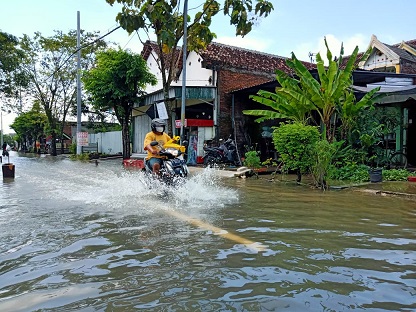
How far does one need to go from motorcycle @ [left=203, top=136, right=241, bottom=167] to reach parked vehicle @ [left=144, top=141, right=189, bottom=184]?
323 inches

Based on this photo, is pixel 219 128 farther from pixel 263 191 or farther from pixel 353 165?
pixel 263 191

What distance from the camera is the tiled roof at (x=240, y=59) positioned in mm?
19219

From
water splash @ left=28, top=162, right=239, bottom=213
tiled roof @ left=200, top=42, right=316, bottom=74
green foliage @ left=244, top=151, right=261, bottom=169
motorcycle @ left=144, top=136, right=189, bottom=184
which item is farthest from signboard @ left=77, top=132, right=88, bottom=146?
motorcycle @ left=144, top=136, right=189, bottom=184

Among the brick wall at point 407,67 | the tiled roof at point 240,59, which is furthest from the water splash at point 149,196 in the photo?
the brick wall at point 407,67

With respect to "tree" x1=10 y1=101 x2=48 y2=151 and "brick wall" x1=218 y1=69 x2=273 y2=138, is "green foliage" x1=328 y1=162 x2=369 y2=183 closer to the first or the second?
"brick wall" x1=218 y1=69 x2=273 y2=138

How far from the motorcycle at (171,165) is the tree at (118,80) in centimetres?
1379

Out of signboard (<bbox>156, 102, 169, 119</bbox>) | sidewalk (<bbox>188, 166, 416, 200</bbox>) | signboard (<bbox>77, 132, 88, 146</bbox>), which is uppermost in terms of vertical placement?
signboard (<bbox>156, 102, 169, 119</bbox>)

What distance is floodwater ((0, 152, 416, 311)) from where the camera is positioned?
282cm

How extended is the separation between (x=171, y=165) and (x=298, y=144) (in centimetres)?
349

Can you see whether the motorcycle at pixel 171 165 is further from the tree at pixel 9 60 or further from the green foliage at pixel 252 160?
the tree at pixel 9 60

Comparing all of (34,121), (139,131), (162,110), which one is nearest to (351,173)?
(162,110)

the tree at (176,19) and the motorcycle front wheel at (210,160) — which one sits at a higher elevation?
the tree at (176,19)

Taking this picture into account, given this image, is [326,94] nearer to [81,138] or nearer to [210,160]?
→ [210,160]

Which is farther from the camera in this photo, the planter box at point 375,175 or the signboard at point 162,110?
the signboard at point 162,110
